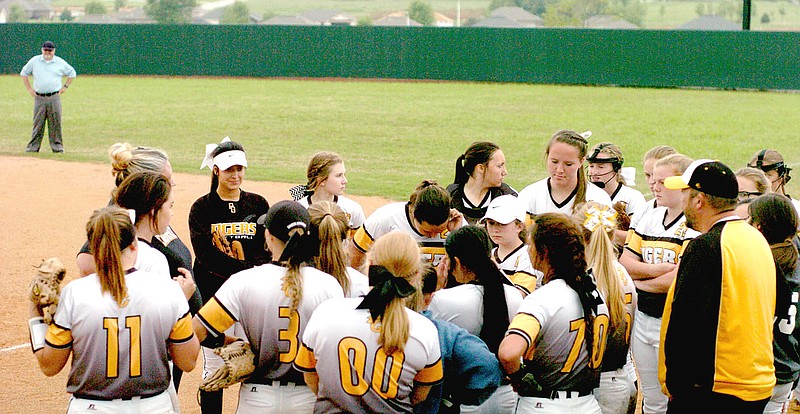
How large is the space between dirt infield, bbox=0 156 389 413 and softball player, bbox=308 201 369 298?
2147 mm

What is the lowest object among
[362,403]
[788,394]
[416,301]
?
[788,394]

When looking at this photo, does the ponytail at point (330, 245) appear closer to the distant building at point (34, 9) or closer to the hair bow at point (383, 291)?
the hair bow at point (383, 291)

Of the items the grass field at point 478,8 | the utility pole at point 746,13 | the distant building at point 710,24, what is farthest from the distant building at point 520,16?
the utility pole at point 746,13

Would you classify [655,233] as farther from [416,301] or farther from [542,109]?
[542,109]

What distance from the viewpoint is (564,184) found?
19.4 ft

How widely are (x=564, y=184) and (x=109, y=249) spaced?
3130 millimetres

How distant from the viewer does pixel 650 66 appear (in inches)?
1256

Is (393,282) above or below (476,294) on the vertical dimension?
above

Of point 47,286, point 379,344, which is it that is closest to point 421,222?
point 379,344

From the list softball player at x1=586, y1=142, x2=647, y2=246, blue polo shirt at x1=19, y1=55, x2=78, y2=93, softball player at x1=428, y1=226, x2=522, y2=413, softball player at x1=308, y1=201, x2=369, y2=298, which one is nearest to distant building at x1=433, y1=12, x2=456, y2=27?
blue polo shirt at x1=19, y1=55, x2=78, y2=93

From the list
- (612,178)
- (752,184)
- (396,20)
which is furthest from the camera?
(396,20)

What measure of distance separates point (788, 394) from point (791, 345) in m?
0.28

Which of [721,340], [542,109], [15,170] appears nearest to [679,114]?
[542,109]

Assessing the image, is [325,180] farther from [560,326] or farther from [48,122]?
[48,122]
